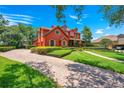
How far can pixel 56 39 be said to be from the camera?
4.61 meters

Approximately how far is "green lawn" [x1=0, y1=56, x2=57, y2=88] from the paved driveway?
0.14 meters

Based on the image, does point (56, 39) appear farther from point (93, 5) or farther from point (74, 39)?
point (93, 5)

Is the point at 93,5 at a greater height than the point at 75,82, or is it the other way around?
the point at 93,5

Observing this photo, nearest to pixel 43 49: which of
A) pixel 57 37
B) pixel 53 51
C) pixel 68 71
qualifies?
pixel 53 51

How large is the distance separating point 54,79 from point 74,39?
3.68ft

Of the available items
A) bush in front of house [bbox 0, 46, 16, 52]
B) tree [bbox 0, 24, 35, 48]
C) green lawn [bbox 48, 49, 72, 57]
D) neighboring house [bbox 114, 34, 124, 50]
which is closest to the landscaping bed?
green lawn [bbox 48, 49, 72, 57]

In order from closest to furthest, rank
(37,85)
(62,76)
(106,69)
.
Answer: (37,85), (62,76), (106,69)

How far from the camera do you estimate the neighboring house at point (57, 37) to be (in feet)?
14.7

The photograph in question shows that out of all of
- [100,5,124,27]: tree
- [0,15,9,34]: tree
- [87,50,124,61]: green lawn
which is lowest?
[87,50,124,61]: green lawn

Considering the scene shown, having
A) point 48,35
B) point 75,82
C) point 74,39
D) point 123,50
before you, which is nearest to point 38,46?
point 48,35

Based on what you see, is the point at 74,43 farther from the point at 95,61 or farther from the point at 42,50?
the point at 42,50

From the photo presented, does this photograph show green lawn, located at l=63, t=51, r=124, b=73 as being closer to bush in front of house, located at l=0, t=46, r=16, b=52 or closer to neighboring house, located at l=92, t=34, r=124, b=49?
neighboring house, located at l=92, t=34, r=124, b=49

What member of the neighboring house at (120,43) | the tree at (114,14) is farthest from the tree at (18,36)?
the neighboring house at (120,43)

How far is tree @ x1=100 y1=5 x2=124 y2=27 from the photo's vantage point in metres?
4.29
